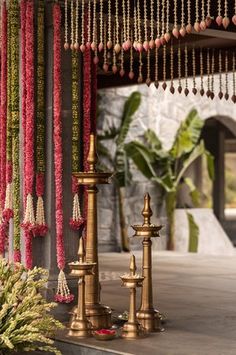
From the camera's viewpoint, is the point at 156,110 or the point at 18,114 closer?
the point at 18,114

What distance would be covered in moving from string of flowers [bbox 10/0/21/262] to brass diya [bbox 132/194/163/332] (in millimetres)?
991

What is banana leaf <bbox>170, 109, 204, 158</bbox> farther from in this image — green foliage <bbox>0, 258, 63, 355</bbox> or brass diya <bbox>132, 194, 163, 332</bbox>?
green foliage <bbox>0, 258, 63, 355</bbox>

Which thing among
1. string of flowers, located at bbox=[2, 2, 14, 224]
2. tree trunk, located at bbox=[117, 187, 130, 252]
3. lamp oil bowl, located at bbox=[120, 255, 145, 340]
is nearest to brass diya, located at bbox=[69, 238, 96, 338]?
lamp oil bowl, located at bbox=[120, 255, 145, 340]

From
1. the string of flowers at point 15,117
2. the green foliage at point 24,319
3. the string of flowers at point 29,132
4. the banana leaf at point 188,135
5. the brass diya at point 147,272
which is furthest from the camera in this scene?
the banana leaf at point 188,135

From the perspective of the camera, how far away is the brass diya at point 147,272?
494 centimetres

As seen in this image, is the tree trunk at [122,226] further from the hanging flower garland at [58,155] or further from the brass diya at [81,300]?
the brass diya at [81,300]

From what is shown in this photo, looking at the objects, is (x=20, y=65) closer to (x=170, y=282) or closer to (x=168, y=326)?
(x=168, y=326)

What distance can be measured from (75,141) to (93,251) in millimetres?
959

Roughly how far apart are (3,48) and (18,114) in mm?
474

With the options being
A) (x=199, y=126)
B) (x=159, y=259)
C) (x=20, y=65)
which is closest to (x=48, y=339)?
(x=20, y=65)

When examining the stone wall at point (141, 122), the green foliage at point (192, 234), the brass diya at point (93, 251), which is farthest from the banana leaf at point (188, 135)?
the brass diya at point (93, 251)

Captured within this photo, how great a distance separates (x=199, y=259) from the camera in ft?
34.1

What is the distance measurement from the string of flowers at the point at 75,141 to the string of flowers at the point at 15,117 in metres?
0.36

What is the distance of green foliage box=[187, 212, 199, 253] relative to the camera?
39.7ft
